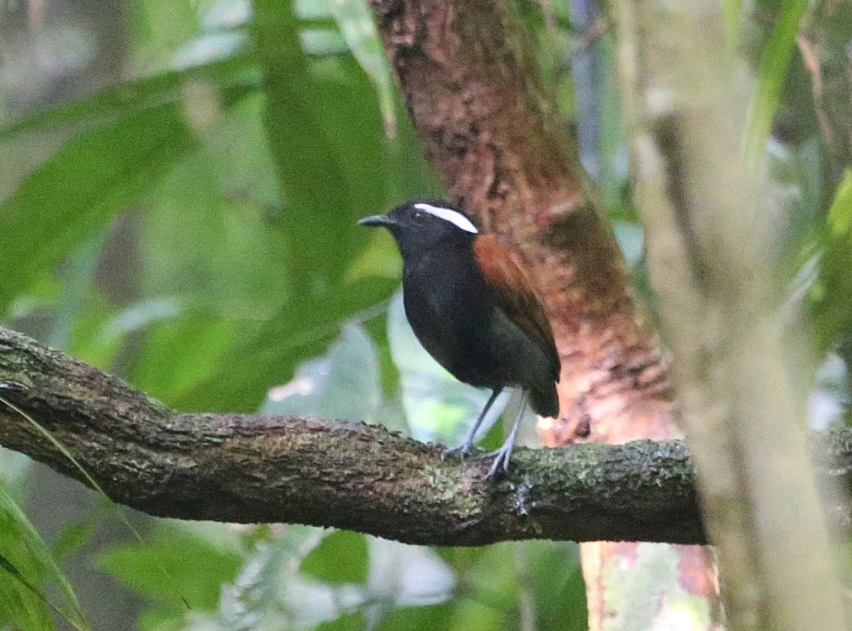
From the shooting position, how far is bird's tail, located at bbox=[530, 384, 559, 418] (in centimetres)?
234

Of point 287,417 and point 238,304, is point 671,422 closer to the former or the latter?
point 287,417

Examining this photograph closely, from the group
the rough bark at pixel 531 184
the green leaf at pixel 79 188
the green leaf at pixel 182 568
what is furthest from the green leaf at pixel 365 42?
the green leaf at pixel 182 568

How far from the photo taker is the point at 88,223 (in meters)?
2.92

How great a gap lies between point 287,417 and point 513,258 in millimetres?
887

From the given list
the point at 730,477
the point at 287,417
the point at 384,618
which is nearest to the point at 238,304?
→ the point at 384,618

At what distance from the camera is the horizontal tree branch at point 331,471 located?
4.75 feet

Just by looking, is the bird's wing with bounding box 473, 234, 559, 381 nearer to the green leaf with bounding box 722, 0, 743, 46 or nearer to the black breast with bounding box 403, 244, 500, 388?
the black breast with bounding box 403, 244, 500, 388

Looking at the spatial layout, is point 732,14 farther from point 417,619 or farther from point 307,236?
point 417,619

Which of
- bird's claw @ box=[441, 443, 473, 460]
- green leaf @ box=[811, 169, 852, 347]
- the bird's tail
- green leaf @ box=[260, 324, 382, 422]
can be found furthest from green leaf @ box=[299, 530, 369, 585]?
green leaf @ box=[811, 169, 852, 347]

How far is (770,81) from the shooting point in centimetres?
119

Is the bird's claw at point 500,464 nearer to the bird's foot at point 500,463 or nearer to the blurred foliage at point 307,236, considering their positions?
the bird's foot at point 500,463

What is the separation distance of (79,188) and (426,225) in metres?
1.06

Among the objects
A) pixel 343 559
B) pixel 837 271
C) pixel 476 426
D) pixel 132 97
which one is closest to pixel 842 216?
pixel 837 271

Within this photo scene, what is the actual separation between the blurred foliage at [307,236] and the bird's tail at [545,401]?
0.23m
